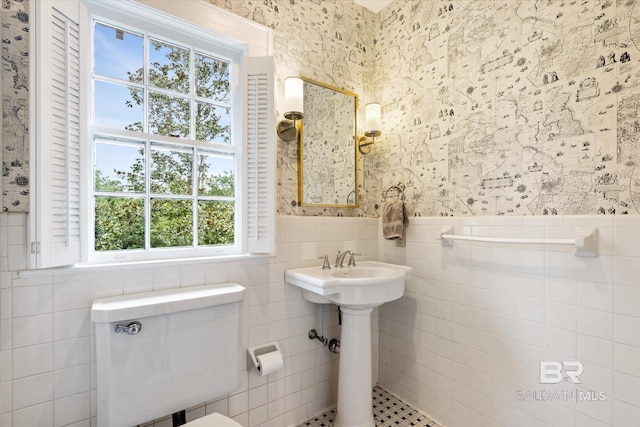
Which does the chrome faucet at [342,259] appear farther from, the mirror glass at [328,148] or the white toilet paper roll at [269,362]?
the white toilet paper roll at [269,362]

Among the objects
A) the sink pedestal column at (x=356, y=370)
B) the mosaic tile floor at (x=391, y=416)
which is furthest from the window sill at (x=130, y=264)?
the mosaic tile floor at (x=391, y=416)

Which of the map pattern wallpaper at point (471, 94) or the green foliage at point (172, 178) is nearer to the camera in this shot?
the map pattern wallpaper at point (471, 94)

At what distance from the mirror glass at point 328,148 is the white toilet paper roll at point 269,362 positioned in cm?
86

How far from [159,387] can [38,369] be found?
1.46 ft

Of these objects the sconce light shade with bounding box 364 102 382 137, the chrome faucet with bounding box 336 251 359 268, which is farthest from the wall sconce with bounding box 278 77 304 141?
the chrome faucet with bounding box 336 251 359 268

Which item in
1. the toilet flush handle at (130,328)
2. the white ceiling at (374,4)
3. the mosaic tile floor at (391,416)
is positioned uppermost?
the white ceiling at (374,4)

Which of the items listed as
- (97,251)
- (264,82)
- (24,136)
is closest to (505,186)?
(264,82)

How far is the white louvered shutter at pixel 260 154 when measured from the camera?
5.11ft

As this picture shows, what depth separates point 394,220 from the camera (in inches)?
74.2

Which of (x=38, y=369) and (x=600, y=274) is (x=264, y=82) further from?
(x=600, y=274)

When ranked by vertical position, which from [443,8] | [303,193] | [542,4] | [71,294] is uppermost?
[443,8]

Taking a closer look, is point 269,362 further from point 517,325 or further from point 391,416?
point 517,325

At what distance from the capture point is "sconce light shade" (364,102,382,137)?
1931mm

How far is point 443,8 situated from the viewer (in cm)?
172
